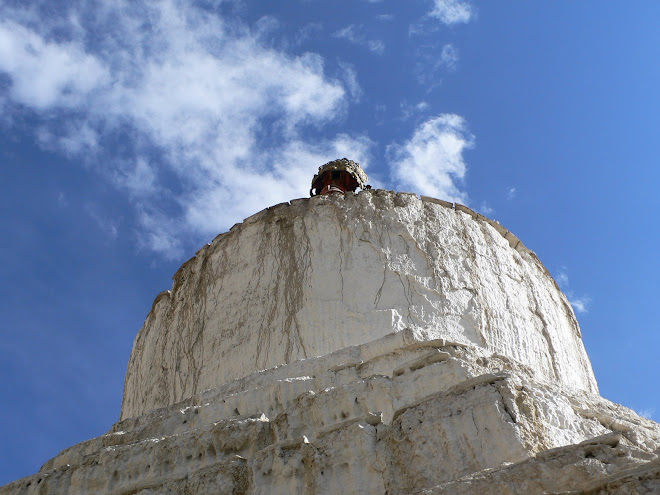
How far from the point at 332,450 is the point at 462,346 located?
2.44 metres

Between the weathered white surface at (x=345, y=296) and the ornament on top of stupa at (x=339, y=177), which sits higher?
the ornament on top of stupa at (x=339, y=177)

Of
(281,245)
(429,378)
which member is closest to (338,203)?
(281,245)


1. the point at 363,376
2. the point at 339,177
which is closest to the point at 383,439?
the point at 363,376

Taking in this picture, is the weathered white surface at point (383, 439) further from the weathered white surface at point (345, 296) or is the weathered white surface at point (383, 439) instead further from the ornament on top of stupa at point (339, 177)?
the ornament on top of stupa at point (339, 177)

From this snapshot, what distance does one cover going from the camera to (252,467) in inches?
253

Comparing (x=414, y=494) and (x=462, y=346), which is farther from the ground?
(x=462, y=346)

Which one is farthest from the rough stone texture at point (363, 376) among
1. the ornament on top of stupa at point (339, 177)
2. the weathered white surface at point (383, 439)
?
the ornament on top of stupa at point (339, 177)

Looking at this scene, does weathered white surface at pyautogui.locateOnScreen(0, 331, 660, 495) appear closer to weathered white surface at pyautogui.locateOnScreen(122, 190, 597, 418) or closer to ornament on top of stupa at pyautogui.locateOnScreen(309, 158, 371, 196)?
weathered white surface at pyautogui.locateOnScreen(122, 190, 597, 418)

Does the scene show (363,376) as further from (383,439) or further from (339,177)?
(339,177)

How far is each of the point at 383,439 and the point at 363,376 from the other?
2.09 meters

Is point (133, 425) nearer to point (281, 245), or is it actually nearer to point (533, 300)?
point (281, 245)

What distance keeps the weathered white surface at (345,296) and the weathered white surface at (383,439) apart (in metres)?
2.24

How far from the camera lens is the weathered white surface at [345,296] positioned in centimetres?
1103

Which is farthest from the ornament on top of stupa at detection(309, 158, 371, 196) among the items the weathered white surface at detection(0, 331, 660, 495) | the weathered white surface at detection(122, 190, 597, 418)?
the weathered white surface at detection(0, 331, 660, 495)
